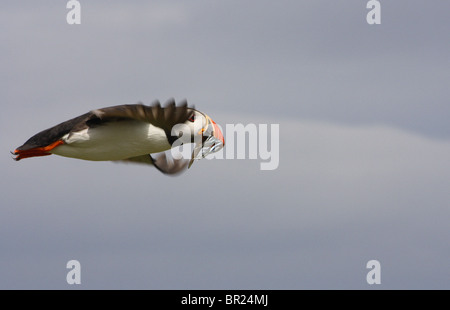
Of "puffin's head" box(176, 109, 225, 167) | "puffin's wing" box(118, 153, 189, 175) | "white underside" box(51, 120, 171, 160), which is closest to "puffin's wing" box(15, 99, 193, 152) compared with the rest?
"white underside" box(51, 120, 171, 160)

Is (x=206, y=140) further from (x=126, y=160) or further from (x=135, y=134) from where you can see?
(x=126, y=160)

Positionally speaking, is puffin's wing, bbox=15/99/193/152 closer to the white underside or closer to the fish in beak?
the white underside

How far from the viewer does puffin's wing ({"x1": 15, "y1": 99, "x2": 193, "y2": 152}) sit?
15.8m

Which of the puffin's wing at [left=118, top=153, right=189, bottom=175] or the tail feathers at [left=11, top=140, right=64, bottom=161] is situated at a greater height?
the puffin's wing at [left=118, top=153, right=189, bottom=175]

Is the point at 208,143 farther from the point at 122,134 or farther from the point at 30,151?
the point at 30,151

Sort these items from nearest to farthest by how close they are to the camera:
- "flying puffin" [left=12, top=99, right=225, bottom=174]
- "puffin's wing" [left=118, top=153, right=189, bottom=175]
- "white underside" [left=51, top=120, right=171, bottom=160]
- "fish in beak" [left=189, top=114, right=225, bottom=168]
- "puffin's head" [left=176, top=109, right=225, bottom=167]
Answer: "flying puffin" [left=12, top=99, right=225, bottom=174]
"white underside" [left=51, top=120, right=171, bottom=160]
"puffin's head" [left=176, top=109, right=225, bottom=167]
"fish in beak" [left=189, top=114, right=225, bottom=168]
"puffin's wing" [left=118, top=153, right=189, bottom=175]

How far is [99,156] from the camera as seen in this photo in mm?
16844

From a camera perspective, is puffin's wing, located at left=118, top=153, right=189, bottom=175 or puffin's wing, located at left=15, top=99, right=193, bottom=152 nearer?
puffin's wing, located at left=15, top=99, right=193, bottom=152

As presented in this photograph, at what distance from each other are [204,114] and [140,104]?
1.74 meters

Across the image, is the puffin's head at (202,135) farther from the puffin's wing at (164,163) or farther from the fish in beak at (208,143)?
the puffin's wing at (164,163)

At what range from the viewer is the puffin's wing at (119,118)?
51.7 feet

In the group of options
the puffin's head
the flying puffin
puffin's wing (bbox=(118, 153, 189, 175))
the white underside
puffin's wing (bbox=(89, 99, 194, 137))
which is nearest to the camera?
puffin's wing (bbox=(89, 99, 194, 137))
